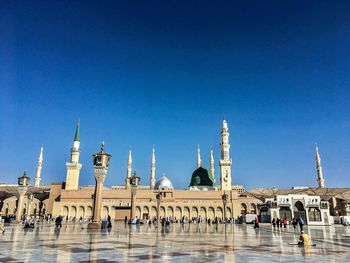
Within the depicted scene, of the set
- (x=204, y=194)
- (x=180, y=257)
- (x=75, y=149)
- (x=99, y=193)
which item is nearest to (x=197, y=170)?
(x=204, y=194)

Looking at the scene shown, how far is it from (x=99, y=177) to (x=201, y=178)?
5948 centimetres

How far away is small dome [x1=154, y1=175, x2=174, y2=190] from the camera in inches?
2869

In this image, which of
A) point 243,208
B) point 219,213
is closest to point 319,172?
point 243,208

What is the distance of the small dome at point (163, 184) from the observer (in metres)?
72.9

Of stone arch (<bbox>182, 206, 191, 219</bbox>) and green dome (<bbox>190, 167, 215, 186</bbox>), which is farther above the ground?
green dome (<bbox>190, 167, 215, 186</bbox>)

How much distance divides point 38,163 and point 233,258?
77565mm

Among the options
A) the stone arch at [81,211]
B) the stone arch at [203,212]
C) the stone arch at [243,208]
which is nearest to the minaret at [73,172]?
the stone arch at [81,211]

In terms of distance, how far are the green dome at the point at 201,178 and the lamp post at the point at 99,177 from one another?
58.1m

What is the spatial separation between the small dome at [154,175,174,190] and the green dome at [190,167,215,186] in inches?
289

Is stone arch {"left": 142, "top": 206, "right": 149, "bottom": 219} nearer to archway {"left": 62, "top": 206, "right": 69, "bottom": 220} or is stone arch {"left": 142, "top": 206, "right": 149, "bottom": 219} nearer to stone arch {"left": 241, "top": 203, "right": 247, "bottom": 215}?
archway {"left": 62, "top": 206, "right": 69, "bottom": 220}

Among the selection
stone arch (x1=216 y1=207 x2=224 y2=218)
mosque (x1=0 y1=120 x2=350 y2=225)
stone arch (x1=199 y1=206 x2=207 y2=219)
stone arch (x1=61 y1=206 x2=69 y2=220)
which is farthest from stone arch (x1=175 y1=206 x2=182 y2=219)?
stone arch (x1=61 y1=206 x2=69 y2=220)

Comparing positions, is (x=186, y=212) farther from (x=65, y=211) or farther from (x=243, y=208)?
(x=65, y=211)

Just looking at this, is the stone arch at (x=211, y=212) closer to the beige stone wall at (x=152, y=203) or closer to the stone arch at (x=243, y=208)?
the beige stone wall at (x=152, y=203)

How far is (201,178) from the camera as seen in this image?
263 ft
